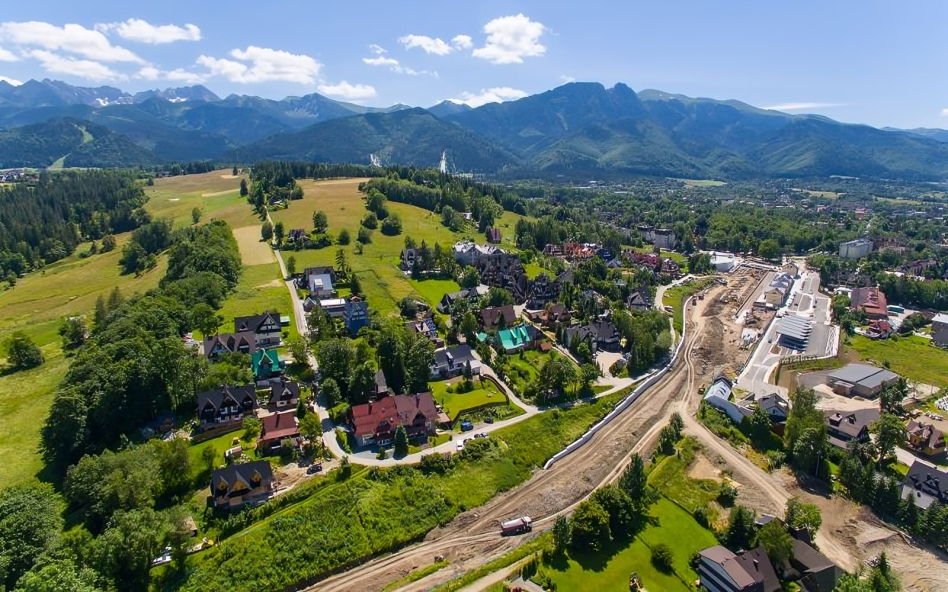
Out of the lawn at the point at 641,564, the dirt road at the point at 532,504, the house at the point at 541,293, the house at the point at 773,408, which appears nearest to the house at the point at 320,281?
the house at the point at 541,293

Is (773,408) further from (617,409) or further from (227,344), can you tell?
(227,344)

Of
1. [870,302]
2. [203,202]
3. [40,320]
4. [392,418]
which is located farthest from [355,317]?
[203,202]

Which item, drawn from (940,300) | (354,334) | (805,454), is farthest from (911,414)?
(354,334)

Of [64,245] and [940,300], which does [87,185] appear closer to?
[64,245]

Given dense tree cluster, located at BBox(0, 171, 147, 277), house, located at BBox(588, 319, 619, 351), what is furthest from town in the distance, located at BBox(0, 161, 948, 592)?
dense tree cluster, located at BBox(0, 171, 147, 277)

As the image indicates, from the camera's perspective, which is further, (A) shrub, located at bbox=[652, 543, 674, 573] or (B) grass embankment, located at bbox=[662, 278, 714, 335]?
(B) grass embankment, located at bbox=[662, 278, 714, 335]

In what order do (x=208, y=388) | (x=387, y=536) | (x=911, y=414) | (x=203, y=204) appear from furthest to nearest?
(x=203, y=204) → (x=911, y=414) → (x=208, y=388) → (x=387, y=536)

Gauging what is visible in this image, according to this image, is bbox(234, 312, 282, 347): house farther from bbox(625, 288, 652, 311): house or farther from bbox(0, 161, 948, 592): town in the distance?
bbox(625, 288, 652, 311): house

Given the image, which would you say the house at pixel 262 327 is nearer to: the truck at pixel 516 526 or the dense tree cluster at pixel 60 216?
the truck at pixel 516 526
